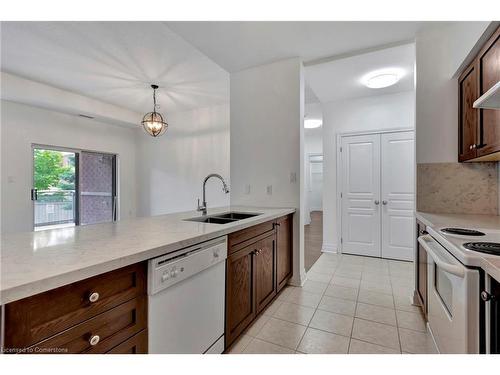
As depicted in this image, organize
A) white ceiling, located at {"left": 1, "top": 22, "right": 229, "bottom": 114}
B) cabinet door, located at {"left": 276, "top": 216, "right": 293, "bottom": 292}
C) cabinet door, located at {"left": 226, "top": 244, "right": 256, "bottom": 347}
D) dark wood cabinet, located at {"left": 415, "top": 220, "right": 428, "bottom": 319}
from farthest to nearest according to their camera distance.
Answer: white ceiling, located at {"left": 1, "top": 22, "right": 229, "bottom": 114}, cabinet door, located at {"left": 276, "top": 216, "right": 293, "bottom": 292}, dark wood cabinet, located at {"left": 415, "top": 220, "right": 428, "bottom": 319}, cabinet door, located at {"left": 226, "top": 244, "right": 256, "bottom": 347}

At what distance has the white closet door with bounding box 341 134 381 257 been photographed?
12.4 ft

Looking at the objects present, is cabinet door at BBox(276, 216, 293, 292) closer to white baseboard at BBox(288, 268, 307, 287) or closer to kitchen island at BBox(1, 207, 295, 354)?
white baseboard at BBox(288, 268, 307, 287)

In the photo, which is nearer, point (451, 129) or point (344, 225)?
point (451, 129)

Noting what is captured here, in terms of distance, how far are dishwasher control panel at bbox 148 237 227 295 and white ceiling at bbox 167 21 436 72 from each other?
6.71 ft

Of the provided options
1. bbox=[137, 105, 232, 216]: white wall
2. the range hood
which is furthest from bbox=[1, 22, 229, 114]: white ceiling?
the range hood

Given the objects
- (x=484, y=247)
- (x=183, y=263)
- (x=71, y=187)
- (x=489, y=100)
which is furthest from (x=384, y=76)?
(x=71, y=187)

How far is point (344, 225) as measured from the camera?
403 centimetres

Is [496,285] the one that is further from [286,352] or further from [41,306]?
[41,306]

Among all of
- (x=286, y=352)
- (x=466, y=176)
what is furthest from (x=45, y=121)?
(x=466, y=176)

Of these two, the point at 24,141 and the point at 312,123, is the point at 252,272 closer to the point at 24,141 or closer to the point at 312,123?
the point at 312,123

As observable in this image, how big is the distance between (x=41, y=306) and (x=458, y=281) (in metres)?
1.58

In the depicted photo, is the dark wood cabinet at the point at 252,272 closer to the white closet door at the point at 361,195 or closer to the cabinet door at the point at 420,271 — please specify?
the cabinet door at the point at 420,271

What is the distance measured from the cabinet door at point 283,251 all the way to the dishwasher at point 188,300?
1006 millimetres

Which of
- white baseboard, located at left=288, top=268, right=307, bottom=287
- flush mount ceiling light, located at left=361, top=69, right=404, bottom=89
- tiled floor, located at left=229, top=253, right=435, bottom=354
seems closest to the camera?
tiled floor, located at left=229, top=253, right=435, bottom=354
